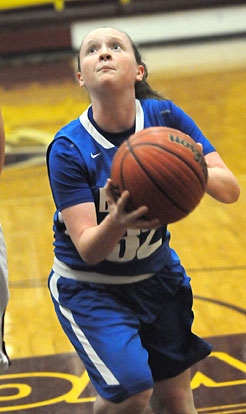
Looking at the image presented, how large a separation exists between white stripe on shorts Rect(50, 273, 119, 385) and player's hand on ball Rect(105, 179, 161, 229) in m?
0.61

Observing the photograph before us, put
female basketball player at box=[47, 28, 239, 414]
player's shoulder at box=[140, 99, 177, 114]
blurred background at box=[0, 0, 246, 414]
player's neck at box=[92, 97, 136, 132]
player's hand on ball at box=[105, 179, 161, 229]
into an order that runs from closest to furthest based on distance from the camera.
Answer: player's hand on ball at box=[105, 179, 161, 229], female basketball player at box=[47, 28, 239, 414], player's neck at box=[92, 97, 136, 132], player's shoulder at box=[140, 99, 177, 114], blurred background at box=[0, 0, 246, 414]

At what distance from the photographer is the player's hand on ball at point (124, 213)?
88.0 inches

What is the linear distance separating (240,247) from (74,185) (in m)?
3.08

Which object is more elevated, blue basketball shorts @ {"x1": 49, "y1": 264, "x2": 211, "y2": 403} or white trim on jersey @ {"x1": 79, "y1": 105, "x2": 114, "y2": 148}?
→ white trim on jersey @ {"x1": 79, "y1": 105, "x2": 114, "y2": 148}

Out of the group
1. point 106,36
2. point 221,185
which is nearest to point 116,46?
point 106,36

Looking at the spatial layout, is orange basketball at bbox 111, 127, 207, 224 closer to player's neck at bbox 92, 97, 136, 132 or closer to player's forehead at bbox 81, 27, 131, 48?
player's neck at bbox 92, 97, 136, 132

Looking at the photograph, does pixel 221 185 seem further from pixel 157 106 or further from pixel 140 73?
pixel 140 73

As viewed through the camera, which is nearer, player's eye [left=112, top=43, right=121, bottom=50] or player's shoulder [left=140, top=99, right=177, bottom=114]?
player's eye [left=112, top=43, right=121, bottom=50]

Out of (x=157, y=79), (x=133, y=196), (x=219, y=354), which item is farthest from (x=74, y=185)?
(x=157, y=79)

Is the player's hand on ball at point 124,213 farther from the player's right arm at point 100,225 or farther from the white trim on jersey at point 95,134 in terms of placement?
the white trim on jersey at point 95,134

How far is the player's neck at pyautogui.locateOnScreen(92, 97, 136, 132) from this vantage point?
8.98 ft

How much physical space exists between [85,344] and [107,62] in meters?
1.00

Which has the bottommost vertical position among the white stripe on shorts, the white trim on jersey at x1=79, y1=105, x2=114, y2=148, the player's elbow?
the white stripe on shorts

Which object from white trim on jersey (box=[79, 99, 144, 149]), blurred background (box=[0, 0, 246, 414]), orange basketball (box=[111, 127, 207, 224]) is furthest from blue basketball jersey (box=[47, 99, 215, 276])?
blurred background (box=[0, 0, 246, 414])
